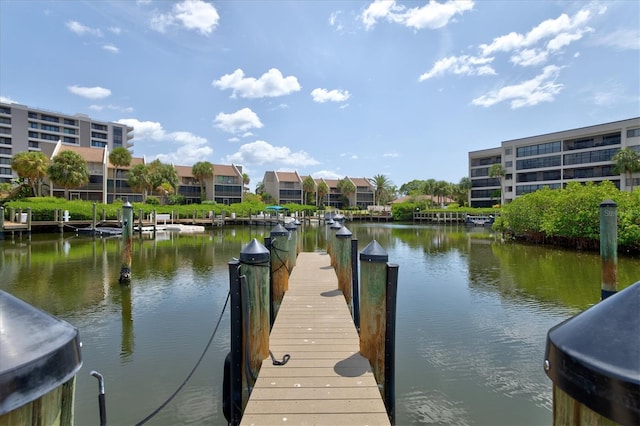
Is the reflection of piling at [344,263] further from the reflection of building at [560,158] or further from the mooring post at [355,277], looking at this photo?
the reflection of building at [560,158]

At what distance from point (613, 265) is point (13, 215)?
42233 millimetres

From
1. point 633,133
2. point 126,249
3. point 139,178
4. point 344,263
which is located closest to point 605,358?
point 344,263

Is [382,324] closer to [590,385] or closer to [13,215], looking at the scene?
[590,385]

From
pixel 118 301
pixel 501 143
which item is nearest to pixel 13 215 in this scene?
pixel 118 301

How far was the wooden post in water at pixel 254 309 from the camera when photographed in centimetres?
543

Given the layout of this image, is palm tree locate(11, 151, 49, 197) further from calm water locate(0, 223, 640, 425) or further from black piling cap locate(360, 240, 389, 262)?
black piling cap locate(360, 240, 389, 262)

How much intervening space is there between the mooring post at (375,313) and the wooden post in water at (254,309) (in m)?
1.48

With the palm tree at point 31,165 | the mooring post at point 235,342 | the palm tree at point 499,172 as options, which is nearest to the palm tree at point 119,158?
the palm tree at point 31,165

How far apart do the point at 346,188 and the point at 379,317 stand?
302ft

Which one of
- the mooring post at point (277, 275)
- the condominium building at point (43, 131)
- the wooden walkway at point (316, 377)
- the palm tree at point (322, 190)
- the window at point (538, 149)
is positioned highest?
the condominium building at point (43, 131)

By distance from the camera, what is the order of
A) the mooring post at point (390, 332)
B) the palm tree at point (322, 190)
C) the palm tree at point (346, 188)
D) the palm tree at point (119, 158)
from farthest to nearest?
the palm tree at point (346, 188) < the palm tree at point (322, 190) < the palm tree at point (119, 158) < the mooring post at point (390, 332)

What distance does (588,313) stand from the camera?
1611mm

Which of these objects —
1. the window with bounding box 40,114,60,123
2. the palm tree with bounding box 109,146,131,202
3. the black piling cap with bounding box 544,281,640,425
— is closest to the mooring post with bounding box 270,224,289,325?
the black piling cap with bounding box 544,281,640,425

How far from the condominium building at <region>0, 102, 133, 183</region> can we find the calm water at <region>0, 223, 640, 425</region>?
59.5 meters
